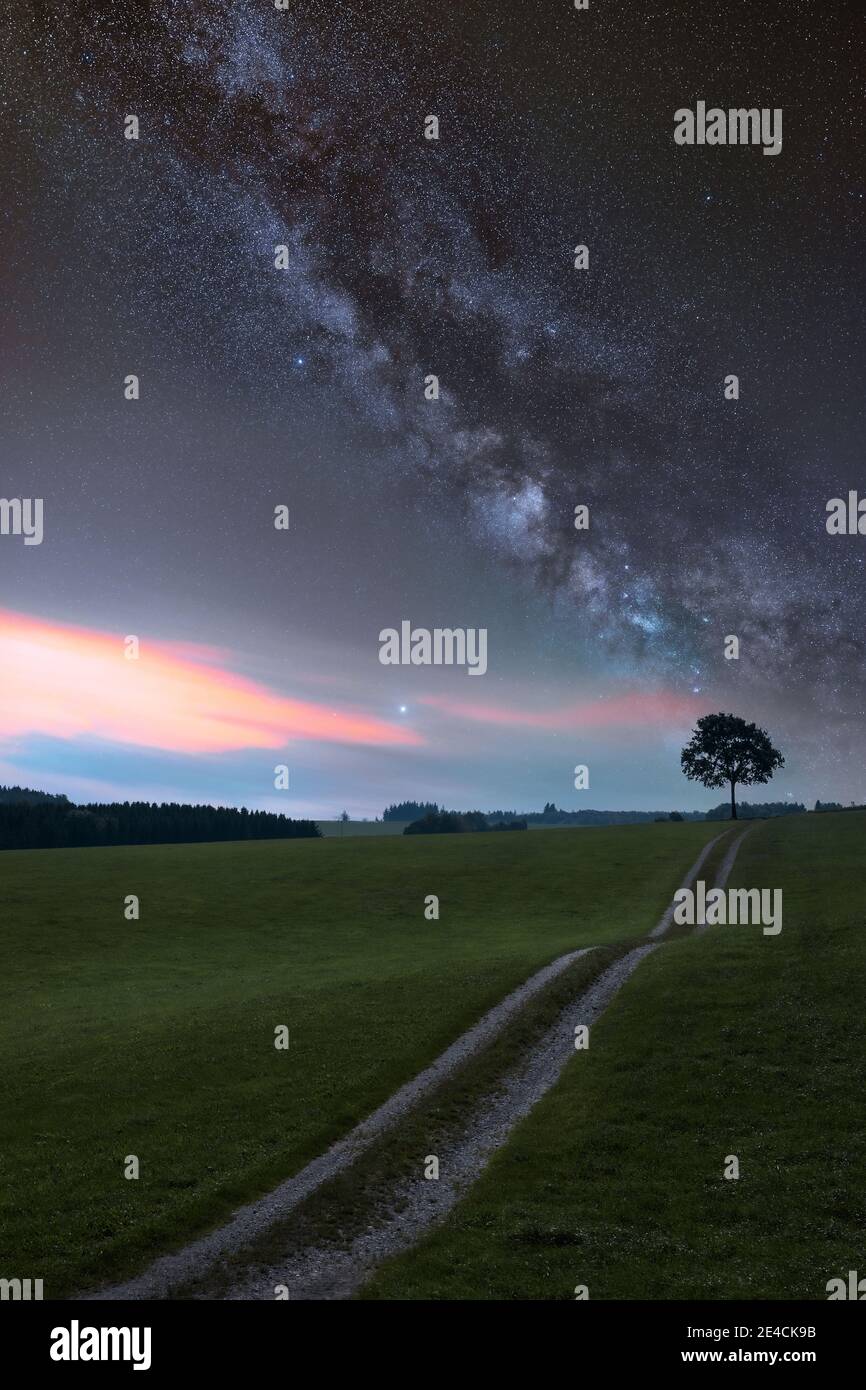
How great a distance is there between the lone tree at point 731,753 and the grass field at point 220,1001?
174 ft

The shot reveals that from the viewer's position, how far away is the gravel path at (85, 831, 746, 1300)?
16.7m

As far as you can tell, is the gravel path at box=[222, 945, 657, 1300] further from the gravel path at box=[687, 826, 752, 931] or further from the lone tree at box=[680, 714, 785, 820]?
the lone tree at box=[680, 714, 785, 820]

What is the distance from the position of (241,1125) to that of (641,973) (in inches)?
902

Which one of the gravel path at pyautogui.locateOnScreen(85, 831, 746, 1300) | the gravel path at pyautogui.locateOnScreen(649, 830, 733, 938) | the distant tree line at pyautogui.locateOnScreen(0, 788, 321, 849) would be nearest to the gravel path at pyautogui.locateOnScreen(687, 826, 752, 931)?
the gravel path at pyautogui.locateOnScreen(649, 830, 733, 938)

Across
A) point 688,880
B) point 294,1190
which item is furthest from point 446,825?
point 294,1190

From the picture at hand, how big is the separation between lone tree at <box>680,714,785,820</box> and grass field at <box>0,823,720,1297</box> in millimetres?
53178

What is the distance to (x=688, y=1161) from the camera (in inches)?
873

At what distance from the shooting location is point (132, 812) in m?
156

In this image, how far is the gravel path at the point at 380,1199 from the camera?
16.7 m

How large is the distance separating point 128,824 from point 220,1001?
401ft
